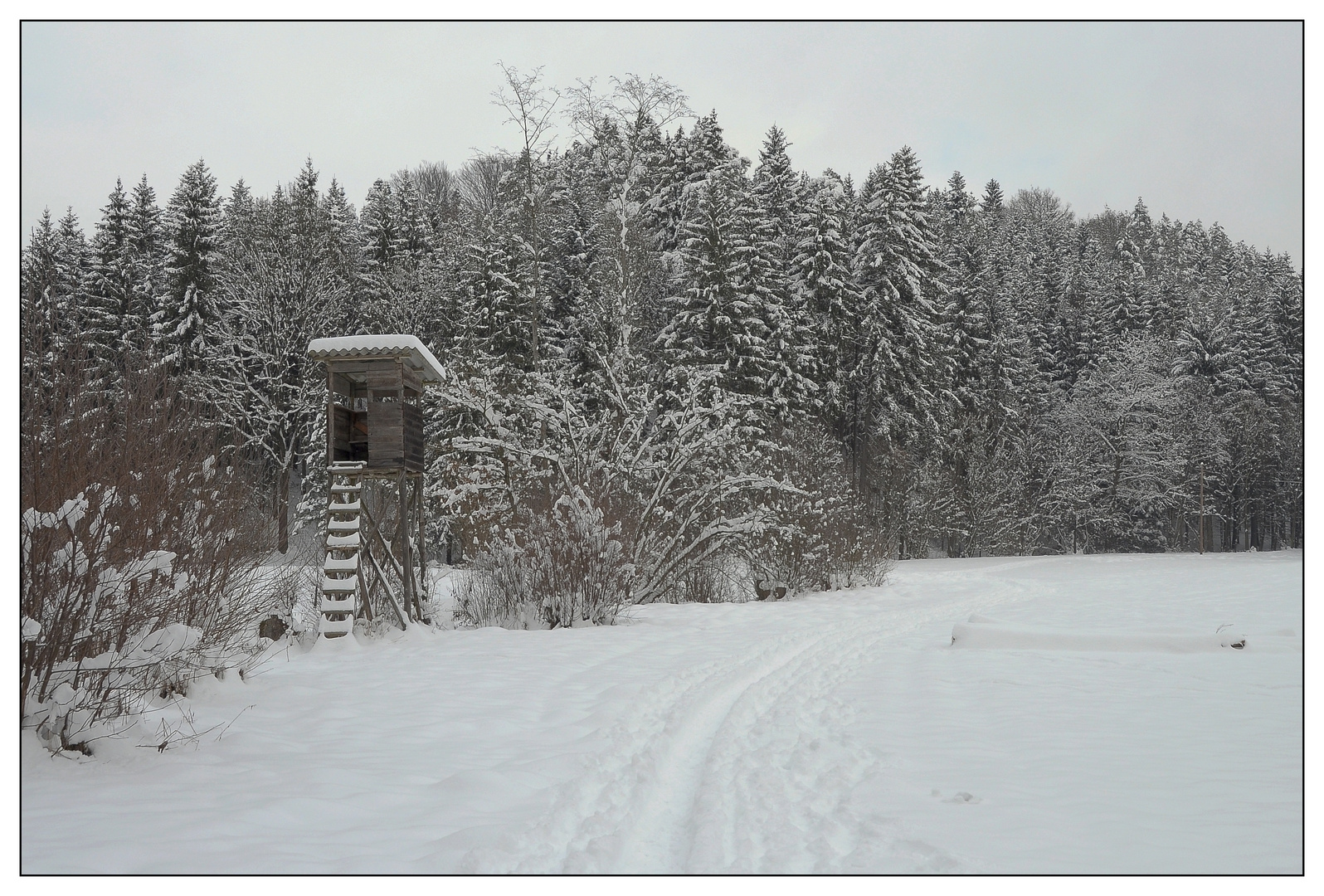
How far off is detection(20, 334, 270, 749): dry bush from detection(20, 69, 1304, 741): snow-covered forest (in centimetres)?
3

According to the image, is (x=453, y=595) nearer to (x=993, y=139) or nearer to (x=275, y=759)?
(x=275, y=759)

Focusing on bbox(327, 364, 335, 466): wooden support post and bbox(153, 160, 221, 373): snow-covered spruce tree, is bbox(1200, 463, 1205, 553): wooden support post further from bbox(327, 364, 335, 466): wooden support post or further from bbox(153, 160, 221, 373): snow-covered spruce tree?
bbox(153, 160, 221, 373): snow-covered spruce tree

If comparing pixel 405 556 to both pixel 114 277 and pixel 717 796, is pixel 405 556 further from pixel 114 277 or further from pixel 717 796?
pixel 114 277

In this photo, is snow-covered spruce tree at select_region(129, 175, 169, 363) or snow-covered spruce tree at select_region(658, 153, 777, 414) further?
snow-covered spruce tree at select_region(658, 153, 777, 414)

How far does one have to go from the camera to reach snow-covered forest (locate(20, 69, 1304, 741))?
6.11m

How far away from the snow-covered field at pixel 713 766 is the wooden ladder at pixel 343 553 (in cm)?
36

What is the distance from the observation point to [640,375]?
2366 centimetres

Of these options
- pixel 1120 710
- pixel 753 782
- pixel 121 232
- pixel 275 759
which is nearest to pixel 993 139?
pixel 1120 710

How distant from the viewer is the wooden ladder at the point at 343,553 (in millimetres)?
9758

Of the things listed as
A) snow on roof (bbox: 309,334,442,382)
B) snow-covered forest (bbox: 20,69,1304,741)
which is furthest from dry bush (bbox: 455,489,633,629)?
snow on roof (bbox: 309,334,442,382)

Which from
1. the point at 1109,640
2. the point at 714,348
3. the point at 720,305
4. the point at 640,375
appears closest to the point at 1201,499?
the point at 714,348

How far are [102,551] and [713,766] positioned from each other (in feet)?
11.9

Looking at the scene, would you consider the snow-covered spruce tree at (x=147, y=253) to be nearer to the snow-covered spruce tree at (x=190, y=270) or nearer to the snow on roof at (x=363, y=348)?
the snow-covered spruce tree at (x=190, y=270)

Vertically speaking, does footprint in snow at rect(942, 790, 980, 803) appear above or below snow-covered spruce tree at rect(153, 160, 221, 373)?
below
